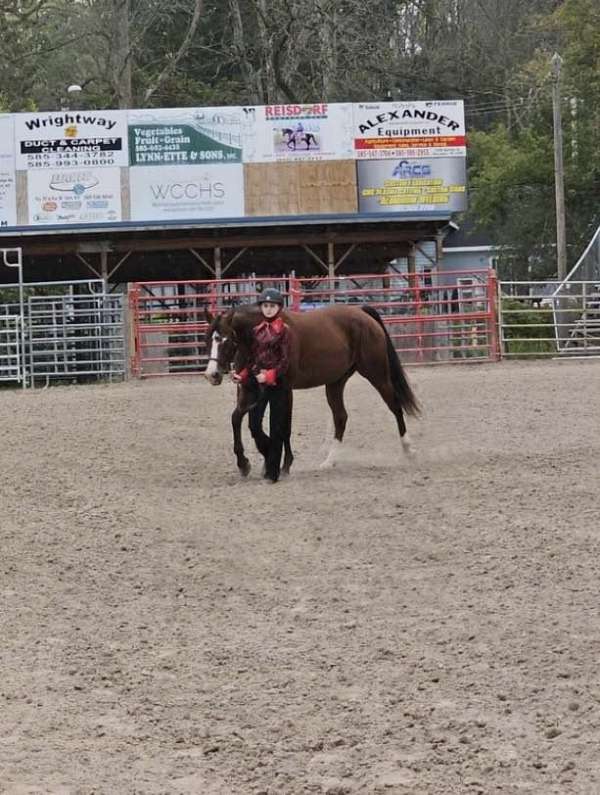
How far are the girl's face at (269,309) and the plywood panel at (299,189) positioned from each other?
18.6 metres

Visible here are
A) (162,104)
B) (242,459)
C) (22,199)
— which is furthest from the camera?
(162,104)

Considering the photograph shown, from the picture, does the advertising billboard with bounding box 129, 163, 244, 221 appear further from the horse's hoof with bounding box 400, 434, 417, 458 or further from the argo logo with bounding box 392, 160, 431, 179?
the horse's hoof with bounding box 400, 434, 417, 458

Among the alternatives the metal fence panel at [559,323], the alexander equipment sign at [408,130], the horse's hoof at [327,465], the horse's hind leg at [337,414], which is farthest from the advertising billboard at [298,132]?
the horse's hoof at [327,465]

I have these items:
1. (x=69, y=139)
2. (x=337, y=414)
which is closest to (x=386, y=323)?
(x=69, y=139)

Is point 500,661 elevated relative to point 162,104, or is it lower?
lower

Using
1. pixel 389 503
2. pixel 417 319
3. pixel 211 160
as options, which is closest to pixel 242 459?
pixel 389 503

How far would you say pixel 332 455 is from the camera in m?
11.1

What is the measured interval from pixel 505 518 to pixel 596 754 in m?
3.79

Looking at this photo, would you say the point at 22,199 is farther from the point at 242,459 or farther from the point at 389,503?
the point at 389,503

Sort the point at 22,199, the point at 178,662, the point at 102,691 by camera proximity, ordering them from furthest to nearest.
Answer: the point at 22,199 < the point at 178,662 < the point at 102,691

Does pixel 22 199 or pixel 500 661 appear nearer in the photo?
pixel 500 661

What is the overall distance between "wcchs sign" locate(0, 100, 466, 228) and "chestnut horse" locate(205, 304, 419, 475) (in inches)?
690

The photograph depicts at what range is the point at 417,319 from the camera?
23.0m

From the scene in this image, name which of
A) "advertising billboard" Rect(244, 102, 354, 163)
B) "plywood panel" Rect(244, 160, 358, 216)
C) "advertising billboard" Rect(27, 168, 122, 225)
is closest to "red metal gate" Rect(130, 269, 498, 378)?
"plywood panel" Rect(244, 160, 358, 216)
